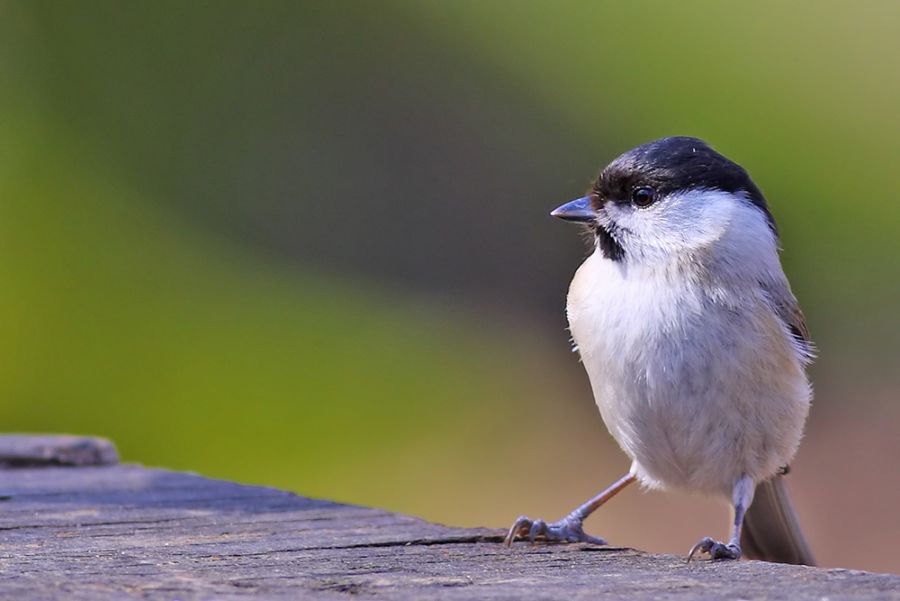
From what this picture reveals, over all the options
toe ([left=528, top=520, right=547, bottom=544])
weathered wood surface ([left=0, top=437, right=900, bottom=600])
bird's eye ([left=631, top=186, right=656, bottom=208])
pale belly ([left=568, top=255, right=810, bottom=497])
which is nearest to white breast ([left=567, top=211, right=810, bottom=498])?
pale belly ([left=568, top=255, right=810, bottom=497])

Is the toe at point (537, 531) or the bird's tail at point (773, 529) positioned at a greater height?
the bird's tail at point (773, 529)

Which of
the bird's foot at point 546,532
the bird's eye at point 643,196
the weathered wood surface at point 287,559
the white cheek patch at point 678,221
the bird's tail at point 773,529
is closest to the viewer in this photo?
the weathered wood surface at point 287,559

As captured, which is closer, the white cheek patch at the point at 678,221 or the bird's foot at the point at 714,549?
the bird's foot at the point at 714,549

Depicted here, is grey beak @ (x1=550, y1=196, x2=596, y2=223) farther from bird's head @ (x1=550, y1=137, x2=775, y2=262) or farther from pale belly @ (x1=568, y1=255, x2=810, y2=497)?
pale belly @ (x1=568, y1=255, x2=810, y2=497)

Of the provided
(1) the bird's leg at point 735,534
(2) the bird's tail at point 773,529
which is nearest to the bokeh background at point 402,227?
(2) the bird's tail at point 773,529

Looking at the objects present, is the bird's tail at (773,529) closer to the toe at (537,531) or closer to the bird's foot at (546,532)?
the bird's foot at (546,532)

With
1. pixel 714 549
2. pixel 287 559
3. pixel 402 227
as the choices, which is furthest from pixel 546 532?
pixel 402 227
